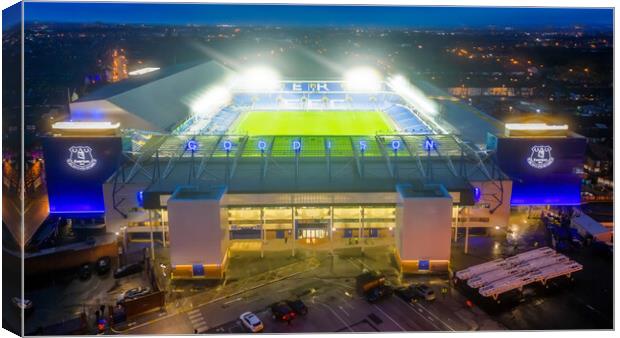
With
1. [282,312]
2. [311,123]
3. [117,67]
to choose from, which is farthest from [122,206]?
[117,67]

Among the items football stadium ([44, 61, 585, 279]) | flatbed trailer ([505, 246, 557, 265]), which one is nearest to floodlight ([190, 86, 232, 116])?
football stadium ([44, 61, 585, 279])

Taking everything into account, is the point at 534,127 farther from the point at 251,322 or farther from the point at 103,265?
the point at 103,265

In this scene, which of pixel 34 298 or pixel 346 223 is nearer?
pixel 34 298

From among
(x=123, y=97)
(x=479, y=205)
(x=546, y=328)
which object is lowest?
(x=546, y=328)

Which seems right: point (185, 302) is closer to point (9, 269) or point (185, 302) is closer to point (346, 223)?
point (9, 269)

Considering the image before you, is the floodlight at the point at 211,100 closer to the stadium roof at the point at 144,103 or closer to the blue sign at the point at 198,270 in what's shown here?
the stadium roof at the point at 144,103

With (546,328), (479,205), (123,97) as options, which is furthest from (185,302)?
(123,97)

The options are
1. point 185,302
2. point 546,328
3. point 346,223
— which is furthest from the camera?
point 346,223
